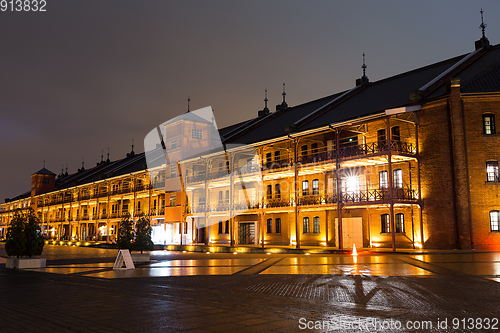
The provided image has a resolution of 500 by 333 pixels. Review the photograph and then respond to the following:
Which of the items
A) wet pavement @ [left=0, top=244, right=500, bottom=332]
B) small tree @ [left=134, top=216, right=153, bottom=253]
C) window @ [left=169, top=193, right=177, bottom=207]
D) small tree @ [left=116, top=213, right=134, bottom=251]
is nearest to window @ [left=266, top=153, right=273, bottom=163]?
window @ [left=169, top=193, right=177, bottom=207]

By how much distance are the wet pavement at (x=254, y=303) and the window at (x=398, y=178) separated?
14.6m

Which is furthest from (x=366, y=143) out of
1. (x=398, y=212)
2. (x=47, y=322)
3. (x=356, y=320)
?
(x=47, y=322)

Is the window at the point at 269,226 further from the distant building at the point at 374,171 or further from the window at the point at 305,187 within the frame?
the window at the point at 305,187

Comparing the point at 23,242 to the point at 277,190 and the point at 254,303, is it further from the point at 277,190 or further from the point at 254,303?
the point at 277,190

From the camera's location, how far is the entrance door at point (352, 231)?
29062mm

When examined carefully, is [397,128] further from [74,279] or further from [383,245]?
[74,279]

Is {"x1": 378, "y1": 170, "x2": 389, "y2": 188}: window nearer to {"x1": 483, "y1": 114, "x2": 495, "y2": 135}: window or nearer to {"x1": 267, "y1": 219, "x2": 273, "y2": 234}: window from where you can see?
{"x1": 483, "y1": 114, "x2": 495, "y2": 135}: window

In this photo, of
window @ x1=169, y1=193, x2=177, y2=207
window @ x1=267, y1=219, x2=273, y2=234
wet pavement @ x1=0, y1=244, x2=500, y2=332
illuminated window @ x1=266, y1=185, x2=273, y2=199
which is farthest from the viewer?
window @ x1=169, y1=193, x2=177, y2=207

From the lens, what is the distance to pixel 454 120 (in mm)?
24828

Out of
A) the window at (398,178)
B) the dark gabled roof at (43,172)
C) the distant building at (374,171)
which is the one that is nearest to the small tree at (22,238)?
the distant building at (374,171)

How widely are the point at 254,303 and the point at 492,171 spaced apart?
878 inches

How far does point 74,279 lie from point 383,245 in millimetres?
20647

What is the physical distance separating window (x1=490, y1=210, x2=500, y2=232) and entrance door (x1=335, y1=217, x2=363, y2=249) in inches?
318

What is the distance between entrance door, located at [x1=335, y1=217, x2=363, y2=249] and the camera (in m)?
29.1
